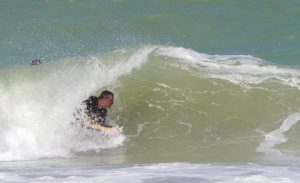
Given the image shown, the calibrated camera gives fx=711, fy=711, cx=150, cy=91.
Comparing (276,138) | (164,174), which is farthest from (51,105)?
(164,174)

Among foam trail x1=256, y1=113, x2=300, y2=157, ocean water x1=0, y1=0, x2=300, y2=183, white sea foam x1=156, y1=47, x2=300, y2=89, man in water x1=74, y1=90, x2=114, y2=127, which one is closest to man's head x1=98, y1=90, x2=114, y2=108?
man in water x1=74, y1=90, x2=114, y2=127

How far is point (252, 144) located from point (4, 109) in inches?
167

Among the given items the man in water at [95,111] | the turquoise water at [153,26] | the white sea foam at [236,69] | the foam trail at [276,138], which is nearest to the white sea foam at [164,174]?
the foam trail at [276,138]

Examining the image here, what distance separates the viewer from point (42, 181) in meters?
6.78

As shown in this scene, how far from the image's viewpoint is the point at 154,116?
1190 centimetres

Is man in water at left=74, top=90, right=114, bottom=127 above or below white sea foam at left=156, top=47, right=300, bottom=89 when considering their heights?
below

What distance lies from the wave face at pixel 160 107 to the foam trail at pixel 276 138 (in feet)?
0.05

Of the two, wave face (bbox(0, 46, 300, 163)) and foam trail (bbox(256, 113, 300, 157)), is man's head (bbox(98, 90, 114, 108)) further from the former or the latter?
foam trail (bbox(256, 113, 300, 157))

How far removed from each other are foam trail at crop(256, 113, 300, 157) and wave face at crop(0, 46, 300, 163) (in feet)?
0.05

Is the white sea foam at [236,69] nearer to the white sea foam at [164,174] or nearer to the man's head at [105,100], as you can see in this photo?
the man's head at [105,100]

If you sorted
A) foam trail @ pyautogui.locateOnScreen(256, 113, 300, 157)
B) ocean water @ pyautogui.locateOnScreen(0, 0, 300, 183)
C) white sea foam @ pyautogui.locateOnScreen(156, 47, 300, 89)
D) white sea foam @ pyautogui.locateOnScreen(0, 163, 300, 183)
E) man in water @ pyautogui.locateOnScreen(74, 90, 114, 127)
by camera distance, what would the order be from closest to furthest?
1. white sea foam @ pyautogui.locateOnScreen(0, 163, 300, 183)
2. ocean water @ pyautogui.locateOnScreen(0, 0, 300, 183)
3. foam trail @ pyautogui.locateOnScreen(256, 113, 300, 157)
4. man in water @ pyautogui.locateOnScreen(74, 90, 114, 127)
5. white sea foam @ pyautogui.locateOnScreen(156, 47, 300, 89)

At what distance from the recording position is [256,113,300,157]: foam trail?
382 inches

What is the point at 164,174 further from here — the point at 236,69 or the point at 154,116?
the point at 236,69

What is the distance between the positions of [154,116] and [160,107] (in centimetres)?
36
